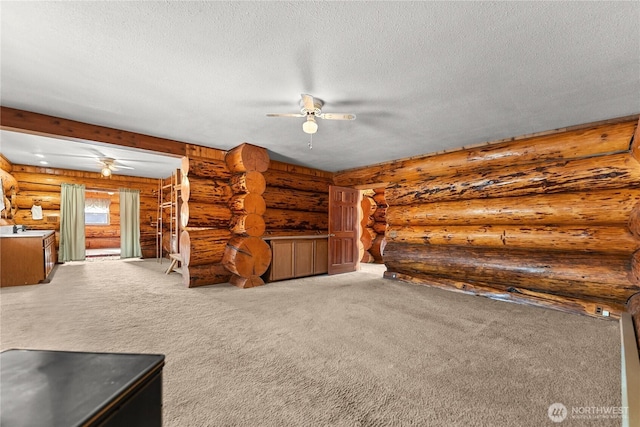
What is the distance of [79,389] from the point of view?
68 cm

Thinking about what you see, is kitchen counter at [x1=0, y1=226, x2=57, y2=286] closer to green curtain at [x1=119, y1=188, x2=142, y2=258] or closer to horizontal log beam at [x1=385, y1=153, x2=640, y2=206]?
green curtain at [x1=119, y1=188, x2=142, y2=258]

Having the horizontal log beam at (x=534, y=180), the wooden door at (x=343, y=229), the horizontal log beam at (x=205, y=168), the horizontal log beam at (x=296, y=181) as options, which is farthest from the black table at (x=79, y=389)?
the wooden door at (x=343, y=229)

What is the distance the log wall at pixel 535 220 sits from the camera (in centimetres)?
343

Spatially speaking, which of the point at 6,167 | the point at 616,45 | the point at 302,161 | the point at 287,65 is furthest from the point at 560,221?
the point at 6,167

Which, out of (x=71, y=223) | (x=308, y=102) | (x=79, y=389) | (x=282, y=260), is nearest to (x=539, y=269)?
(x=308, y=102)

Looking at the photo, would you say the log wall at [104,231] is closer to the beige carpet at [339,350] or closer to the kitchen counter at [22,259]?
the kitchen counter at [22,259]

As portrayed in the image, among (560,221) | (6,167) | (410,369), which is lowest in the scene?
(410,369)

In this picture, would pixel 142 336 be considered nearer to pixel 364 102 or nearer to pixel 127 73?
pixel 127 73

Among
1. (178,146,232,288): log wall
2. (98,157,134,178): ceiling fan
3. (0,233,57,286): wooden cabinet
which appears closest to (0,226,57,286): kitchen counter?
(0,233,57,286): wooden cabinet

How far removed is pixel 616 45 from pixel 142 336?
4.71 m

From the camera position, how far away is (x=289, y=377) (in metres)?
2.04

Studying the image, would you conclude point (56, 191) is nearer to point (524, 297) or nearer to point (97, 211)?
point (97, 211)

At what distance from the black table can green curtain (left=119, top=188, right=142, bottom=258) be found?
30.1ft

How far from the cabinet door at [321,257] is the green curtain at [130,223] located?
617cm
